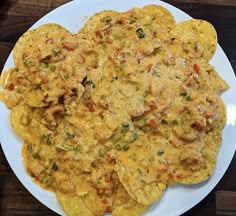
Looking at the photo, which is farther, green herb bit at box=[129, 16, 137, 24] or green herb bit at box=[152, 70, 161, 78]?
green herb bit at box=[129, 16, 137, 24]

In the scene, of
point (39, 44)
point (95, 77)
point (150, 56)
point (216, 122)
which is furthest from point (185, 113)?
point (39, 44)

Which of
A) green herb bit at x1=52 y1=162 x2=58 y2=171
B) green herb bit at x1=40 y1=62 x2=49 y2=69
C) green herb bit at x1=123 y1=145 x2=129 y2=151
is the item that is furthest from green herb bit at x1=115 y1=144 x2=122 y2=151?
green herb bit at x1=40 y1=62 x2=49 y2=69

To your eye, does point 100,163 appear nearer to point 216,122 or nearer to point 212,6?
point 216,122

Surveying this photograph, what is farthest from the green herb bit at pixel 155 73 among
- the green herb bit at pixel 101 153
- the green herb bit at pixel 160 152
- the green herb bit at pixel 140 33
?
the green herb bit at pixel 101 153

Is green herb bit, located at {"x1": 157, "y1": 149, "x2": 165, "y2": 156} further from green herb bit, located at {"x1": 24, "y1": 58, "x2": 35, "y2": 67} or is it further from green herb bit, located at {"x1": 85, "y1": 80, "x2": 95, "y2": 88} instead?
green herb bit, located at {"x1": 24, "y1": 58, "x2": 35, "y2": 67}

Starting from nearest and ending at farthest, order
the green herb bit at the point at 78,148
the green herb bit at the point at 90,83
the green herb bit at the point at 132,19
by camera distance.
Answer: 1. the green herb bit at the point at 78,148
2. the green herb bit at the point at 90,83
3. the green herb bit at the point at 132,19

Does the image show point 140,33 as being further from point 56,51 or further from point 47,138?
point 47,138

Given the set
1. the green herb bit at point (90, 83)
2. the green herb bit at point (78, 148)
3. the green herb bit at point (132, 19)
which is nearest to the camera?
the green herb bit at point (78, 148)

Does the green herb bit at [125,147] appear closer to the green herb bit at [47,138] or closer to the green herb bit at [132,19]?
the green herb bit at [47,138]

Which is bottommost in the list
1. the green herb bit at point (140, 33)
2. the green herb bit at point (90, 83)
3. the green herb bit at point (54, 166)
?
the green herb bit at point (54, 166)
